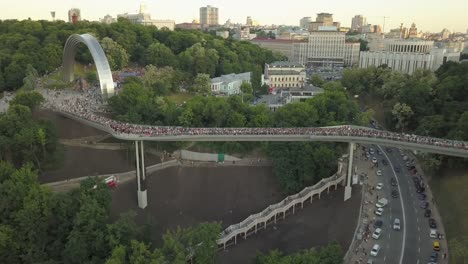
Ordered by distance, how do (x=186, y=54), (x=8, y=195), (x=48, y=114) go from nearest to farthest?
1. (x=8, y=195)
2. (x=48, y=114)
3. (x=186, y=54)

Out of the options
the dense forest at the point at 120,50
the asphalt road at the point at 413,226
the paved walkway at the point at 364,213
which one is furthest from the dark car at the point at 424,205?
the dense forest at the point at 120,50

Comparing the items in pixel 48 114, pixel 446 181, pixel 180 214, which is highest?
pixel 48 114

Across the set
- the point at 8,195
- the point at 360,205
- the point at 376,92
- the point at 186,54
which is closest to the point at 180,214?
the point at 8,195

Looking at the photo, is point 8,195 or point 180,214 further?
point 180,214

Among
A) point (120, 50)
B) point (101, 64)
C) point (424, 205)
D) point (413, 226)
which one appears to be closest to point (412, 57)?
point (424, 205)

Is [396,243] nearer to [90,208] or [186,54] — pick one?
[90,208]

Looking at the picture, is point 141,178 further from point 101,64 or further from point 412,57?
point 412,57

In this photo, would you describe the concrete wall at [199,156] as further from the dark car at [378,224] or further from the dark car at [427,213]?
the dark car at [427,213]

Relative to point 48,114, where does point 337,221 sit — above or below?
below
